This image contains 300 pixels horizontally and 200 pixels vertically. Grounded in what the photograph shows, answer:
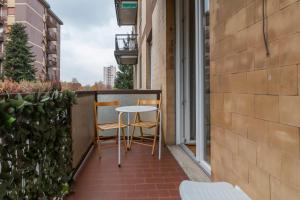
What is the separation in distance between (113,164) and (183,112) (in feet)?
4.93

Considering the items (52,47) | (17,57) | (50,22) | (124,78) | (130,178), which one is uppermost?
(50,22)

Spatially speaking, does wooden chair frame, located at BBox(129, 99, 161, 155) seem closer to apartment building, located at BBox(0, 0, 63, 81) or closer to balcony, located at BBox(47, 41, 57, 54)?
apartment building, located at BBox(0, 0, 63, 81)

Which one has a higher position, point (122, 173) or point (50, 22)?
point (50, 22)

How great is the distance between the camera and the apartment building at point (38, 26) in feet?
107

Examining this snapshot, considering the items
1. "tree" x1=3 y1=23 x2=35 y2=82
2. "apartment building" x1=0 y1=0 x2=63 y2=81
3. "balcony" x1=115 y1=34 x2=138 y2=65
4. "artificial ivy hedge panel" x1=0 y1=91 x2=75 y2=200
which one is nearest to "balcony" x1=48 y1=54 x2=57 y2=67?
"apartment building" x1=0 y1=0 x2=63 y2=81

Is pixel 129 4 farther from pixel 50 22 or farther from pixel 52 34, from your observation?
pixel 52 34

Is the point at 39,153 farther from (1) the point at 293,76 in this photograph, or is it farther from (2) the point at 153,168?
(2) the point at 153,168

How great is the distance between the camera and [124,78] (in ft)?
69.3

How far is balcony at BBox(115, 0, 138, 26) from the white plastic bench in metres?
11.2

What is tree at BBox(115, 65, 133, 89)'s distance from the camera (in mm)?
20453

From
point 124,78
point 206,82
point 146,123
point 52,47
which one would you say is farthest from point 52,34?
point 206,82

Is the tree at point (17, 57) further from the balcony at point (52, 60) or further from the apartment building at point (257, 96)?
the apartment building at point (257, 96)

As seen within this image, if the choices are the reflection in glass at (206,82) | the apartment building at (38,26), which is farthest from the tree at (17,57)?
the reflection in glass at (206,82)

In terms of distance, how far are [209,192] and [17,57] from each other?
27648mm
